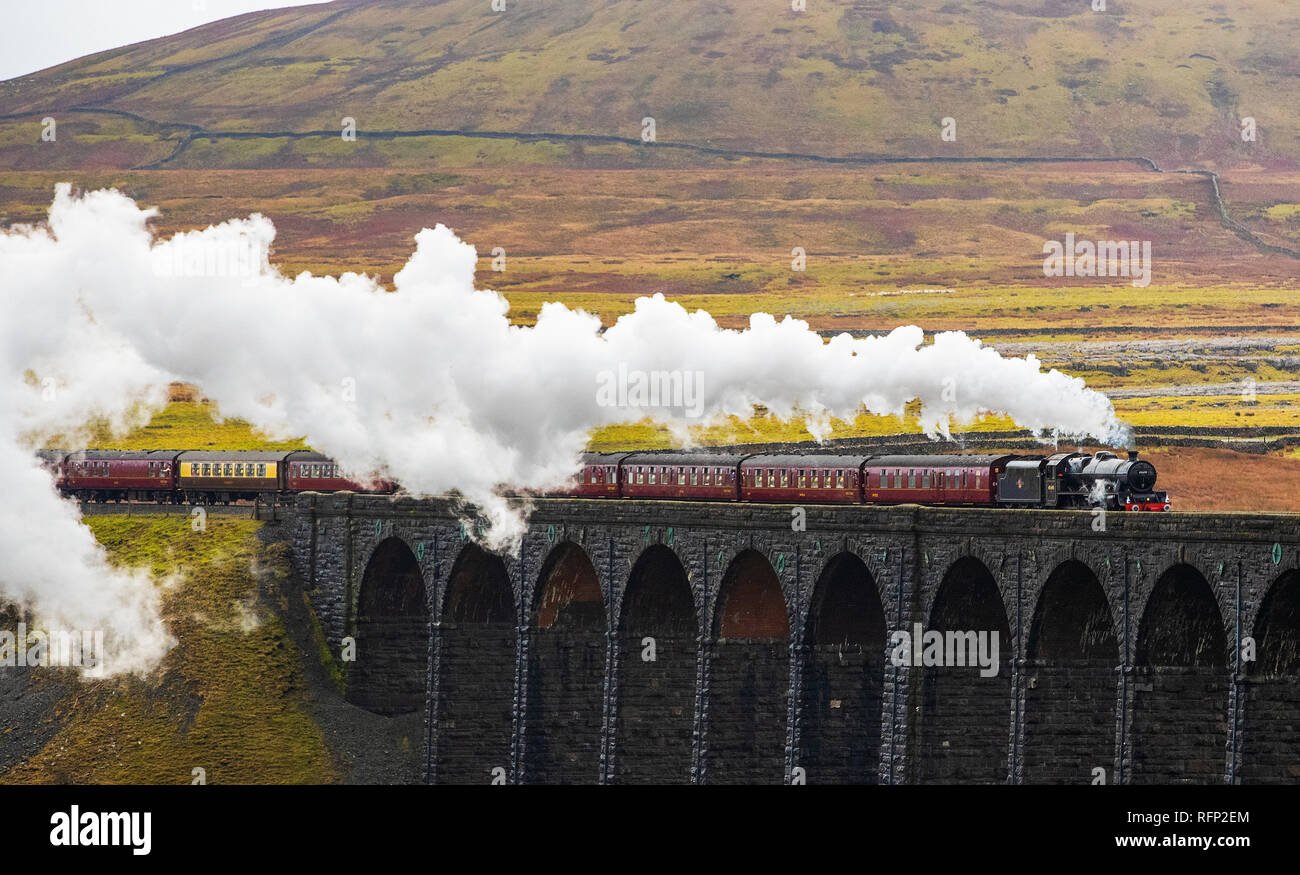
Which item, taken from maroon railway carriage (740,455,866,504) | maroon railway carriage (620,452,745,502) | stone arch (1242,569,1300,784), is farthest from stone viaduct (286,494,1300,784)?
maroon railway carriage (620,452,745,502)

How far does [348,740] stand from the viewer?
217 ft

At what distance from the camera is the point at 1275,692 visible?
40.4 meters

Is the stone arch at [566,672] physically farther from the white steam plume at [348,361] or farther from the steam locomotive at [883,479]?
the steam locomotive at [883,479]

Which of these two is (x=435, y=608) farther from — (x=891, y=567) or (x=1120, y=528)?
(x=1120, y=528)

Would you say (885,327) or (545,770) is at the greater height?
(885,327)

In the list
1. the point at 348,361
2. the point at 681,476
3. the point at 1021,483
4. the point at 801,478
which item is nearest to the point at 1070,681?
the point at 1021,483

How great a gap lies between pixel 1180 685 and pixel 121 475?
54475 mm

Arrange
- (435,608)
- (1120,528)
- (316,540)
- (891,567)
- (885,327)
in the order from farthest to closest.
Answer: (885,327)
(316,540)
(435,608)
(891,567)
(1120,528)

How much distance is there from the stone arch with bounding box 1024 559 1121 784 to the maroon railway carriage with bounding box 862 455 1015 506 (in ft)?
21.7

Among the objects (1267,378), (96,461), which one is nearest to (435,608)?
(96,461)

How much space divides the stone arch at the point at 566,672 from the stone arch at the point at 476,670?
2465mm

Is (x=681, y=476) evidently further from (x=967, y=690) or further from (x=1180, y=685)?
(x=1180, y=685)
